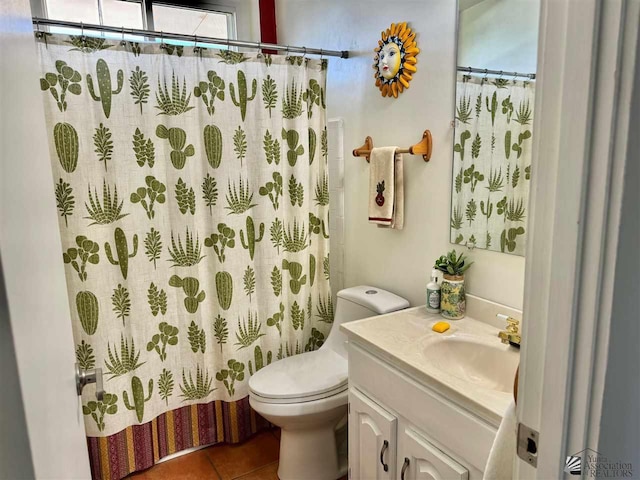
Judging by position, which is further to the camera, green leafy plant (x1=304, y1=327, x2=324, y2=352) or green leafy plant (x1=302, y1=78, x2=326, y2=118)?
green leafy plant (x1=304, y1=327, x2=324, y2=352)

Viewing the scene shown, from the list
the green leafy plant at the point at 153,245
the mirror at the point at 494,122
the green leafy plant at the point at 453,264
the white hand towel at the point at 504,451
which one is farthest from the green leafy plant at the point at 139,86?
the white hand towel at the point at 504,451

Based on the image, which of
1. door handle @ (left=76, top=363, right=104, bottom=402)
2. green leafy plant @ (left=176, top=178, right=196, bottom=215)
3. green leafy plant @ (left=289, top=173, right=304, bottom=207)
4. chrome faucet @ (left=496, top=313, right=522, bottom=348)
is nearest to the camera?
door handle @ (left=76, top=363, right=104, bottom=402)

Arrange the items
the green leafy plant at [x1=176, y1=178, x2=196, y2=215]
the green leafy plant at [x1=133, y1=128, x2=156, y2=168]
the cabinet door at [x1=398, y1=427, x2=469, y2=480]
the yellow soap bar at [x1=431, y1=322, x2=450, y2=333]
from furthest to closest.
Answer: the green leafy plant at [x1=176, y1=178, x2=196, y2=215], the green leafy plant at [x1=133, y1=128, x2=156, y2=168], the yellow soap bar at [x1=431, y1=322, x2=450, y2=333], the cabinet door at [x1=398, y1=427, x2=469, y2=480]

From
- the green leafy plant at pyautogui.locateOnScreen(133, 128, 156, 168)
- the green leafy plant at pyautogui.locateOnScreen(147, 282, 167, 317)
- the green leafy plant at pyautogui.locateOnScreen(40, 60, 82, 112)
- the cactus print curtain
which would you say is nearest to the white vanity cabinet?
the cactus print curtain

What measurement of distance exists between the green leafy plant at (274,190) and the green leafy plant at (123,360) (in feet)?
2.98

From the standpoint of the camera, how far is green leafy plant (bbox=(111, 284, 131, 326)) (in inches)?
74.2

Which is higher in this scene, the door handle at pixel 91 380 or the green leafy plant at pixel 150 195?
the green leafy plant at pixel 150 195

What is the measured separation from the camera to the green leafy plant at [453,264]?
5.39 feet

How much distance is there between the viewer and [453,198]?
168cm

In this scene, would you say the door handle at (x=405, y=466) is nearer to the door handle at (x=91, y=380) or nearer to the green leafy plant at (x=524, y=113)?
the door handle at (x=91, y=380)

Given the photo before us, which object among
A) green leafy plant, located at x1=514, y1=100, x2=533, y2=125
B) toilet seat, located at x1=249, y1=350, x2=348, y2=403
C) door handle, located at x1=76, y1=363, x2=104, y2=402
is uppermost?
green leafy plant, located at x1=514, y1=100, x2=533, y2=125

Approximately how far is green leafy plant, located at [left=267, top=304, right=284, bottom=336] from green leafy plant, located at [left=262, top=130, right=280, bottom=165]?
73 cm

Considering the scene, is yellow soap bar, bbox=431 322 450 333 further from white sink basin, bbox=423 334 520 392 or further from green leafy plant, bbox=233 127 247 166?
green leafy plant, bbox=233 127 247 166

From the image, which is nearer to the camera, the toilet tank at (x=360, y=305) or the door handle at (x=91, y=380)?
the door handle at (x=91, y=380)
